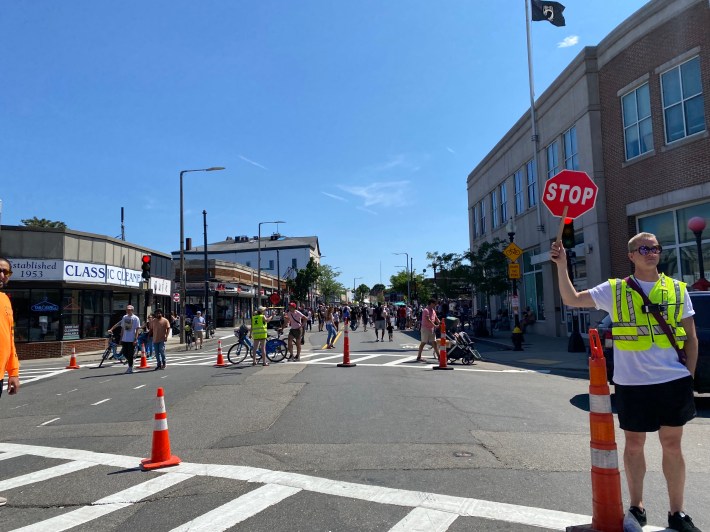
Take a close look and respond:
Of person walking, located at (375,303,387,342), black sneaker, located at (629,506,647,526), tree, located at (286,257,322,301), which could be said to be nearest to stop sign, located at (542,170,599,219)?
black sneaker, located at (629,506,647,526)

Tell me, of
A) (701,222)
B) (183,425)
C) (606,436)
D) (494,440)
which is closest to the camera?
(606,436)

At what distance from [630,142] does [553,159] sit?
19.2ft

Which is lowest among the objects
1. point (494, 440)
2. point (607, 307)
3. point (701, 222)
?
point (494, 440)

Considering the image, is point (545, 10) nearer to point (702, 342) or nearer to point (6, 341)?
point (702, 342)

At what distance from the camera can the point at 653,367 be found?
3.75 m

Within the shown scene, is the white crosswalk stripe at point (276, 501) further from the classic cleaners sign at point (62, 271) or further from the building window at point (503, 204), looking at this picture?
the building window at point (503, 204)

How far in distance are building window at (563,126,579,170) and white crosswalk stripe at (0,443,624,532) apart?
21.0 m

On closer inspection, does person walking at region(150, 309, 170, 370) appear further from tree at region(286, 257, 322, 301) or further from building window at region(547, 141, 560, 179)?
tree at region(286, 257, 322, 301)

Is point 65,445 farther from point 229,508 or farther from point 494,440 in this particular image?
point 494,440

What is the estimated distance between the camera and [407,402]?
9250 mm

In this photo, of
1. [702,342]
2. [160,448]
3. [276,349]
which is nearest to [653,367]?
[160,448]

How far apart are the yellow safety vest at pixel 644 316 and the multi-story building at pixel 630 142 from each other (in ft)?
50.4

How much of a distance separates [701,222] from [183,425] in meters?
13.6

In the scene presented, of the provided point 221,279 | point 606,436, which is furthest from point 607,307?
point 221,279
